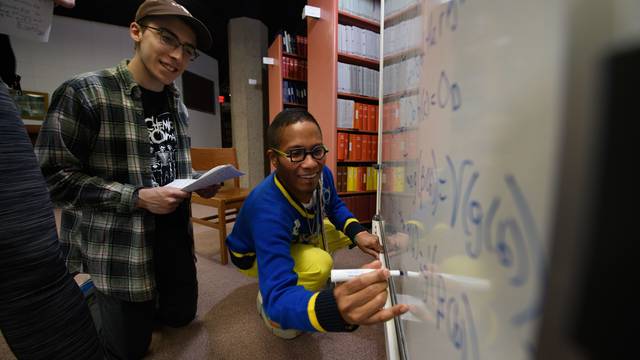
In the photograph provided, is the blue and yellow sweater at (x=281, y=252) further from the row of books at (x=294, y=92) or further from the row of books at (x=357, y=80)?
the row of books at (x=294, y=92)

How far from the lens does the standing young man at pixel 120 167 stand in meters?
0.87

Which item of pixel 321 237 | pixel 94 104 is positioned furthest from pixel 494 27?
pixel 94 104

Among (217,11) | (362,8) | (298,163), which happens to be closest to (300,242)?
(298,163)

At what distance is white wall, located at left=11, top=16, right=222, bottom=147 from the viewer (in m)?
3.37

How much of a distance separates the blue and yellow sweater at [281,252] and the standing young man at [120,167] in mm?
291

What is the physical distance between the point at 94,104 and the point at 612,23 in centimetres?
117

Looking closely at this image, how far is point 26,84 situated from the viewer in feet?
11.1

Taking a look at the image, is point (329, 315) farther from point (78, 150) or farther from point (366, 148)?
point (366, 148)

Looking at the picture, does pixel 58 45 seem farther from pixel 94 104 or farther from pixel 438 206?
pixel 438 206

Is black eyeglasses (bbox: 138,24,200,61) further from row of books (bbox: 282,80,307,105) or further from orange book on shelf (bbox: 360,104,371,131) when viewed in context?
row of books (bbox: 282,80,307,105)

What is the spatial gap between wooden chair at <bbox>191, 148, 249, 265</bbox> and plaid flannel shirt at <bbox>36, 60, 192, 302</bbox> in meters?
0.77

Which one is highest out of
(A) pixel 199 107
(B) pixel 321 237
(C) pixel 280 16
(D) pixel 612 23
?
(C) pixel 280 16

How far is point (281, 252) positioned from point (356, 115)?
73.6 inches

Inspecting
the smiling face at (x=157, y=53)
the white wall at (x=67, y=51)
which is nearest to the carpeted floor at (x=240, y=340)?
the smiling face at (x=157, y=53)
